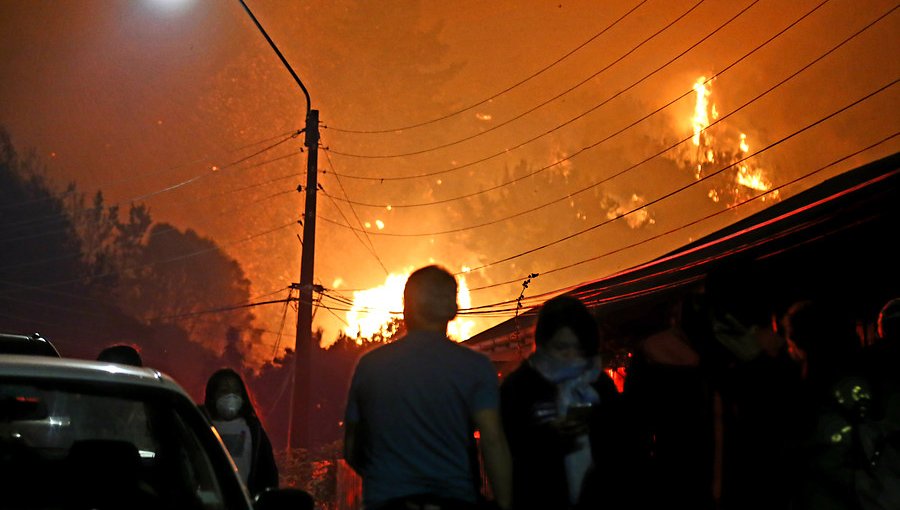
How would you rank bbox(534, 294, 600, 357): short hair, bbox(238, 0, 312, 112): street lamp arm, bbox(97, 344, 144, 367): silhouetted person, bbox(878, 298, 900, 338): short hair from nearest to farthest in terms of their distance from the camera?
bbox(534, 294, 600, 357): short hair
bbox(878, 298, 900, 338): short hair
bbox(97, 344, 144, 367): silhouetted person
bbox(238, 0, 312, 112): street lamp arm

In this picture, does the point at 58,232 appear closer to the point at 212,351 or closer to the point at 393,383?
the point at 212,351

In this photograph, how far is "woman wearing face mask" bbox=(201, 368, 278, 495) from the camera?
6980mm

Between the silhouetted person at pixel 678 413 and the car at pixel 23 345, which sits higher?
the car at pixel 23 345

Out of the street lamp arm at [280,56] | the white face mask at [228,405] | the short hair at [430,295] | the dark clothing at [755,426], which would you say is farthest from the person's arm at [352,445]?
the street lamp arm at [280,56]

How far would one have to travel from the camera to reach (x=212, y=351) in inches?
3342

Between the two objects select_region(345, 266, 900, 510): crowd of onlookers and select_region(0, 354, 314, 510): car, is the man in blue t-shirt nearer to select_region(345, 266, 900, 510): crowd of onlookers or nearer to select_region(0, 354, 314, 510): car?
select_region(345, 266, 900, 510): crowd of onlookers

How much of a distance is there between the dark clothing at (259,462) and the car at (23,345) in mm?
1259

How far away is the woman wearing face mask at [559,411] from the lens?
447 cm

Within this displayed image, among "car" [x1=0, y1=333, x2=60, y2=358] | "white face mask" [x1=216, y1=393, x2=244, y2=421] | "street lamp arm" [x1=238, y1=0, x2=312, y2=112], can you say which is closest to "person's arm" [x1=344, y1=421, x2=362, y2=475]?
"white face mask" [x1=216, y1=393, x2=244, y2=421]

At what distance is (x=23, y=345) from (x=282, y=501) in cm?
374

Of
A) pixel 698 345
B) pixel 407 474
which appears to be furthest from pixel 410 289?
pixel 698 345

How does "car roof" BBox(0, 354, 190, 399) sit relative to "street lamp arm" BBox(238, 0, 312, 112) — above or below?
below

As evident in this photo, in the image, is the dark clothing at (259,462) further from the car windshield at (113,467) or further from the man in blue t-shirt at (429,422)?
the man in blue t-shirt at (429,422)

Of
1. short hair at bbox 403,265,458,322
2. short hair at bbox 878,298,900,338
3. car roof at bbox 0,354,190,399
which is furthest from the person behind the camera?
short hair at bbox 878,298,900,338
